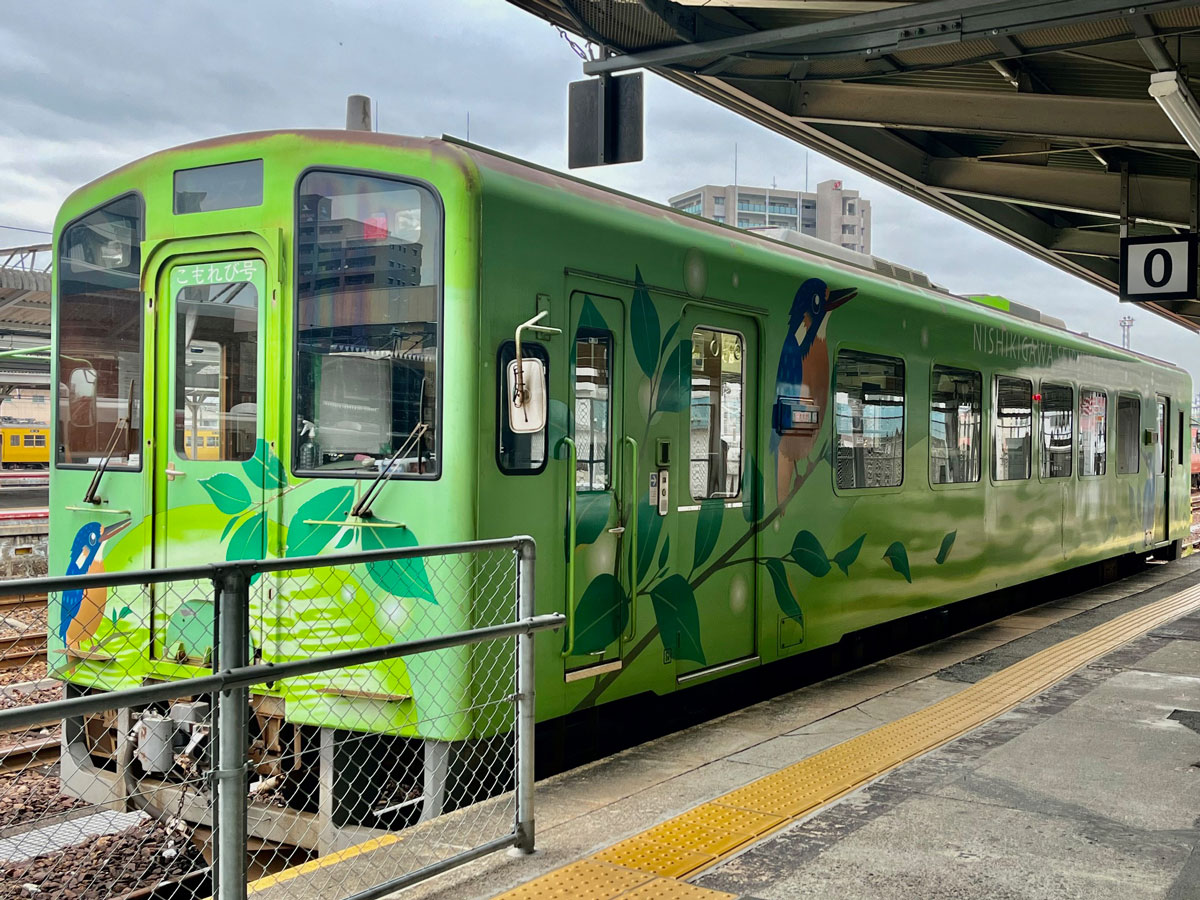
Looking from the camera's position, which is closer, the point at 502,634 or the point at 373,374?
the point at 502,634

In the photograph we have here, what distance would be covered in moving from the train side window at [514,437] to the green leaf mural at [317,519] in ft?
2.11

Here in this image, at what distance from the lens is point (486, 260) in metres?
4.63

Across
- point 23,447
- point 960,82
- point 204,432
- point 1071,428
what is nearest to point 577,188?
point 204,432

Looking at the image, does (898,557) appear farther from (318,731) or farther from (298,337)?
(298,337)

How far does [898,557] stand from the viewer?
823 cm

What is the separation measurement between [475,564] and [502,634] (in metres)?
0.87

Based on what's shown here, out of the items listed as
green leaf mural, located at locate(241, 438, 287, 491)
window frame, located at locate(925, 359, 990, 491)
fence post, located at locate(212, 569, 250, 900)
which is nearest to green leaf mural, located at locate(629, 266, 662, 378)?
green leaf mural, located at locate(241, 438, 287, 491)

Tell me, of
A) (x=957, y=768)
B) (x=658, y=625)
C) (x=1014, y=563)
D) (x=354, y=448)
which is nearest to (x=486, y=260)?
(x=354, y=448)

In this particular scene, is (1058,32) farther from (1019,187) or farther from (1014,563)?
(1014,563)

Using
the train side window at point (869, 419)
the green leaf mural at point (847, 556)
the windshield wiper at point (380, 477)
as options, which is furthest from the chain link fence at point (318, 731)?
the train side window at point (869, 419)

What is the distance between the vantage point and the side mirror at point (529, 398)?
15.0ft

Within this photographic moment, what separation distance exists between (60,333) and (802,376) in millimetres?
4102

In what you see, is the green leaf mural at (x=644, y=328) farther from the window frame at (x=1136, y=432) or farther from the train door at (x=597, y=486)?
the window frame at (x=1136, y=432)

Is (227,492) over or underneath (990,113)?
underneath
